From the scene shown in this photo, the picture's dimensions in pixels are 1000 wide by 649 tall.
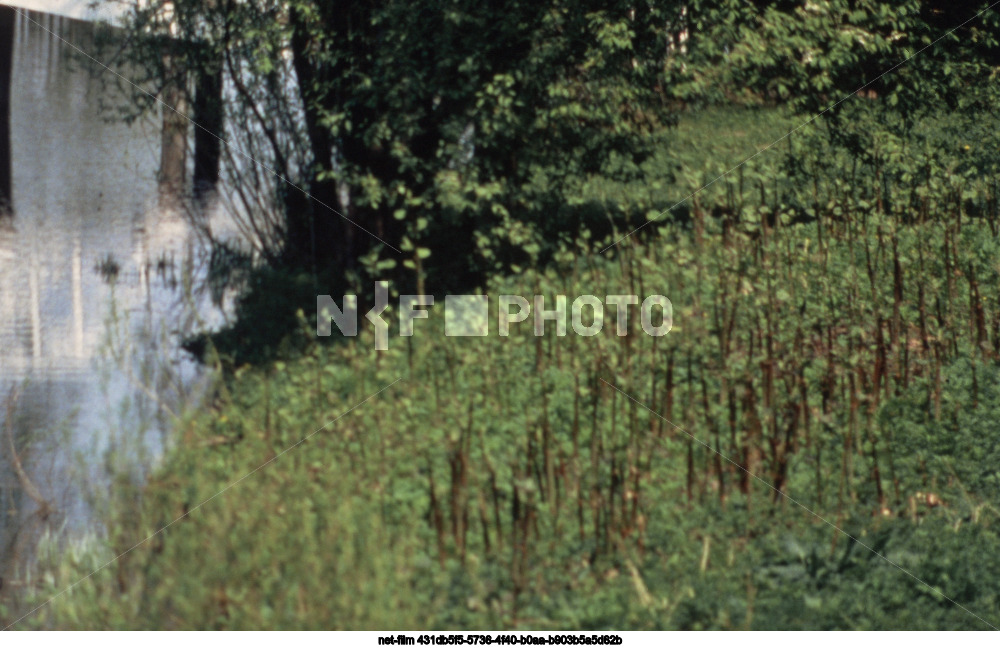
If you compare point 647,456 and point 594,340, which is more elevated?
point 594,340

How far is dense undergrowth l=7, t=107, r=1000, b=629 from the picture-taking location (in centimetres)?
405

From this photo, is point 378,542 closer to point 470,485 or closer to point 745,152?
point 470,485

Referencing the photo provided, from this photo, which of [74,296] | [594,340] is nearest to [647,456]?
[594,340]

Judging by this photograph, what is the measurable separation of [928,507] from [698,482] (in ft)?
3.19

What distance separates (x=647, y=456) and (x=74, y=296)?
9.64 feet

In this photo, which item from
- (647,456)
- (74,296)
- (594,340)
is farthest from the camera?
(594,340)

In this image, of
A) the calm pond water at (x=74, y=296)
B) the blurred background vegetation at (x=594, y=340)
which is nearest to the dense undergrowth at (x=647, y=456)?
the blurred background vegetation at (x=594, y=340)

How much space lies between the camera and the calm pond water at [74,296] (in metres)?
5.10

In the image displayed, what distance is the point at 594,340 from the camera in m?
5.73

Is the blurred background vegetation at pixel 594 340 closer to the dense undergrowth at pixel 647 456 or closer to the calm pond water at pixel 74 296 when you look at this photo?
the dense undergrowth at pixel 647 456

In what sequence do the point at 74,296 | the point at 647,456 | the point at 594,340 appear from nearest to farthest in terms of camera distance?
the point at 647,456
the point at 74,296
the point at 594,340

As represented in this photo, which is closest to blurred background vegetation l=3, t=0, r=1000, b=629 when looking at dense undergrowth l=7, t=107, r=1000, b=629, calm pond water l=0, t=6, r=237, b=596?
dense undergrowth l=7, t=107, r=1000, b=629

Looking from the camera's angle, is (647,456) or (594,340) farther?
(594,340)

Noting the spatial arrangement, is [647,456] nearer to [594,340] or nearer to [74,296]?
[594,340]
